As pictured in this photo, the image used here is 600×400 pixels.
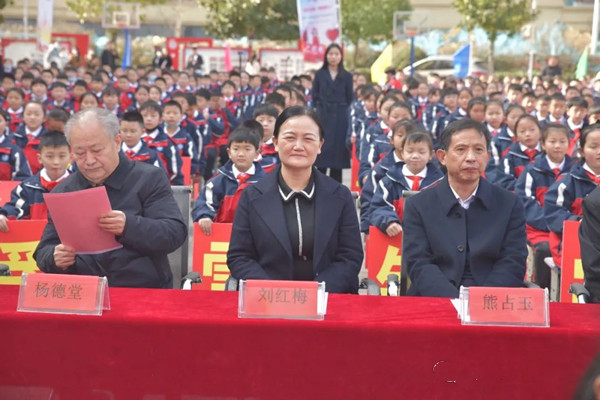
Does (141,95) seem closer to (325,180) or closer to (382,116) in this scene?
(382,116)

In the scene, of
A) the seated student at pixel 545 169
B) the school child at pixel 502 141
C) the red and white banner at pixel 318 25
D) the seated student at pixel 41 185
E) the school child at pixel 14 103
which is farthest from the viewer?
the red and white banner at pixel 318 25

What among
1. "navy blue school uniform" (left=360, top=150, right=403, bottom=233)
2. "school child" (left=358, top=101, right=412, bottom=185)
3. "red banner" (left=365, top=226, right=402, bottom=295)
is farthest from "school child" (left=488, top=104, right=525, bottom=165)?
"red banner" (left=365, top=226, right=402, bottom=295)

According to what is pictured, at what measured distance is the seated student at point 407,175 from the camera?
5262mm

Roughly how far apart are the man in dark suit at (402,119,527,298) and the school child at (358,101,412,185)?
3.93 meters

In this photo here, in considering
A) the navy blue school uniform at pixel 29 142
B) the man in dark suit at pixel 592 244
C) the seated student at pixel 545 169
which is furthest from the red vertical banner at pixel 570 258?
the navy blue school uniform at pixel 29 142

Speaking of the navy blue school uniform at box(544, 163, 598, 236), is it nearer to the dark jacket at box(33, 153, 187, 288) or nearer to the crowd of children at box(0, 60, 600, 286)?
the crowd of children at box(0, 60, 600, 286)

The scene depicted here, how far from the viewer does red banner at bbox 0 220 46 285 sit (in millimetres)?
4590

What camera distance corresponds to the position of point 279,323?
2354 mm

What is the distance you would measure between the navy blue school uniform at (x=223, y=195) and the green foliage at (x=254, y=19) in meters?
23.2

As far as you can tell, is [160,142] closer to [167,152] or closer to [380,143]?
[167,152]

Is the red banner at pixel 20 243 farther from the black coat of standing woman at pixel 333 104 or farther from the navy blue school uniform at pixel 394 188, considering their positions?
the black coat of standing woman at pixel 333 104

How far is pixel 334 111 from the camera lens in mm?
10555

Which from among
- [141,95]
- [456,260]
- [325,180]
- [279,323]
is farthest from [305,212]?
[141,95]

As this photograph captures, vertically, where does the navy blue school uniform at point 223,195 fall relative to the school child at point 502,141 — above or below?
below
